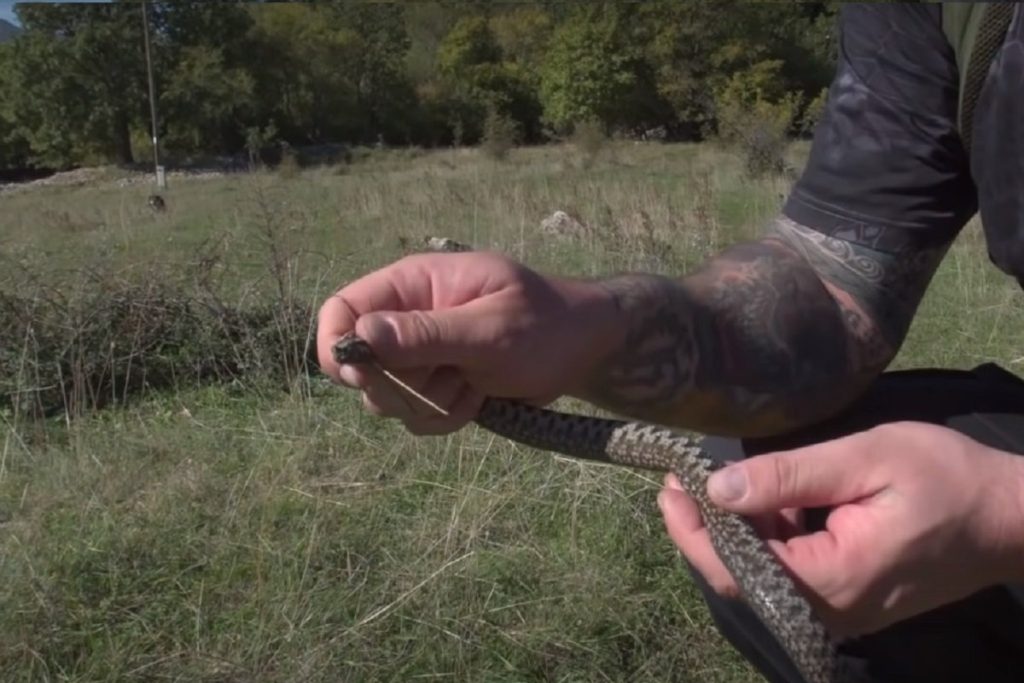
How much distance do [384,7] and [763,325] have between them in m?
51.8

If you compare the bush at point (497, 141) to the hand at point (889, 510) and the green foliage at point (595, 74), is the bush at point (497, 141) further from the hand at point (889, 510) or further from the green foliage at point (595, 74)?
the hand at point (889, 510)

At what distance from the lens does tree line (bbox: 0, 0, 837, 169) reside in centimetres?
4012

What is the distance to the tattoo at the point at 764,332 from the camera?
6.53 feet

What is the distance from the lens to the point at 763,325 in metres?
2.17

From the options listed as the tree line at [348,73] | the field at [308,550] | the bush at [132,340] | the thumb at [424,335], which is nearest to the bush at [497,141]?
the tree line at [348,73]

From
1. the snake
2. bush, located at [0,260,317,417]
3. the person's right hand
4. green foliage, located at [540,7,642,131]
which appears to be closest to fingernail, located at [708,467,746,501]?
the snake

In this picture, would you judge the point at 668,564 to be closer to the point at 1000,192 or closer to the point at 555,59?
the point at 1000,192

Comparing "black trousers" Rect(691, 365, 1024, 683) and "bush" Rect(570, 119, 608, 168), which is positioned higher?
"black trousers" Rect(691, 365, 1024, 683)

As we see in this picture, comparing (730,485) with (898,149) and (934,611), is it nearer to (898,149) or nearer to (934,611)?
(934,611)

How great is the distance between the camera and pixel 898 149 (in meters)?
2.28

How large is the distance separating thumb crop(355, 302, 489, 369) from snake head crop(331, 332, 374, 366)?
10mm

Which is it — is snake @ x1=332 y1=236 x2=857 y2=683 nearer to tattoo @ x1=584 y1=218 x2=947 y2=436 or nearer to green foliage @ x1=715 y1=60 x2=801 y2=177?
tattoo @ x1=584 y1=218 x2=947 y2=436

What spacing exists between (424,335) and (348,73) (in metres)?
50.0

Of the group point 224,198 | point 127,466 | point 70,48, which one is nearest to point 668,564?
point 127,466
